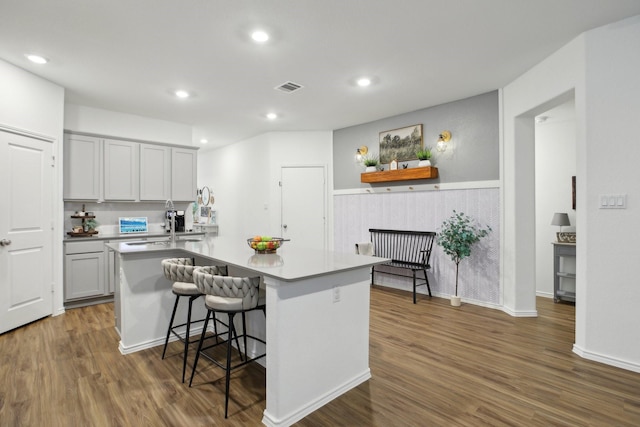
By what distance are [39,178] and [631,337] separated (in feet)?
19.5

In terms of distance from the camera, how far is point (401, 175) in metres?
4.94

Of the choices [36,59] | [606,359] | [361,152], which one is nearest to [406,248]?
[361,152]

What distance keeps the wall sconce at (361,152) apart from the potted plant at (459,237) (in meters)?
1.83

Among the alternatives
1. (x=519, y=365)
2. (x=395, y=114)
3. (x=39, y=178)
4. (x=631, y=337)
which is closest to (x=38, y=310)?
(x=39, y=178)

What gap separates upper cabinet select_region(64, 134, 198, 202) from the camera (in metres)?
4.52

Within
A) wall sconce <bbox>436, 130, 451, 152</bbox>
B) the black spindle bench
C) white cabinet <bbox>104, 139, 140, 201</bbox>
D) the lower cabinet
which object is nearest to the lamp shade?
the black spindle bench

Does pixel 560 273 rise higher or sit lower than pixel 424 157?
lower

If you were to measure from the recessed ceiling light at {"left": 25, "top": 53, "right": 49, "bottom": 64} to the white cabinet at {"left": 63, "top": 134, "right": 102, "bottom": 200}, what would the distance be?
4.31 feet

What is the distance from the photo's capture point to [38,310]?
3.78 metres

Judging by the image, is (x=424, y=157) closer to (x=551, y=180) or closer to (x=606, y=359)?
(x=551, y=180)

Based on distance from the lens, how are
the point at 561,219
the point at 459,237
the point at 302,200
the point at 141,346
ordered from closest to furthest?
the point at 141,346 < the point at 459,237 < the point at 561,219 < the point at 302,200

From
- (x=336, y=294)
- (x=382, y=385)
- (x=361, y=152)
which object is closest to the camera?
(x=336, y=294)

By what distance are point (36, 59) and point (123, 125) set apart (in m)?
1.78

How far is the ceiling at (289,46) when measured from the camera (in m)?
2.48
